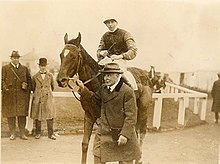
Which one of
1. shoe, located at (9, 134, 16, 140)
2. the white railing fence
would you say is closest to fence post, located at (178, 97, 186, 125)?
the white railing fence

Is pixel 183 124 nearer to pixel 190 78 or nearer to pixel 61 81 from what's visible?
pixel 190 78

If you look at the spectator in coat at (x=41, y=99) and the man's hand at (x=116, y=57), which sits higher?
the man's hand at (x=116, y=57)

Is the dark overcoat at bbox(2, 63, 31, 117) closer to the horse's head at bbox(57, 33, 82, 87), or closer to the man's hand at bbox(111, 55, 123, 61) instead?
the horse's head at bbox(57, 33, 82, 87)

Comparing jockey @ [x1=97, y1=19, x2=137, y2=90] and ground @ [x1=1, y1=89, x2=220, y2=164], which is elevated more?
jockey @ [x1=97, y1=19, x2=137, y2=90]

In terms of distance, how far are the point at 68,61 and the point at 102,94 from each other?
0.13 m

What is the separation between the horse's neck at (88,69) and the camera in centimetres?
117

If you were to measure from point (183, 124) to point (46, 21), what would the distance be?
47 cm

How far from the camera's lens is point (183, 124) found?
1.23 meters

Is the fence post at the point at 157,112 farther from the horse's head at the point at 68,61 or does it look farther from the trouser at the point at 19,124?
the trouser at the point at 19,124

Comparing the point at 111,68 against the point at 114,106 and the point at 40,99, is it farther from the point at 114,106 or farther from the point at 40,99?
the point at 40,99

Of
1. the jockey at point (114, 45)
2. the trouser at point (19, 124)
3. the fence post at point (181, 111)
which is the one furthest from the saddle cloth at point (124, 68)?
the trouser at point (19, 124)

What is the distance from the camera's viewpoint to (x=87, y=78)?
3.86 ft

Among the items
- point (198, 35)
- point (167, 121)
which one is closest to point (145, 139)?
point (167, 121)

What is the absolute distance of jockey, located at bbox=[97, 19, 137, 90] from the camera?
3.85 feet
